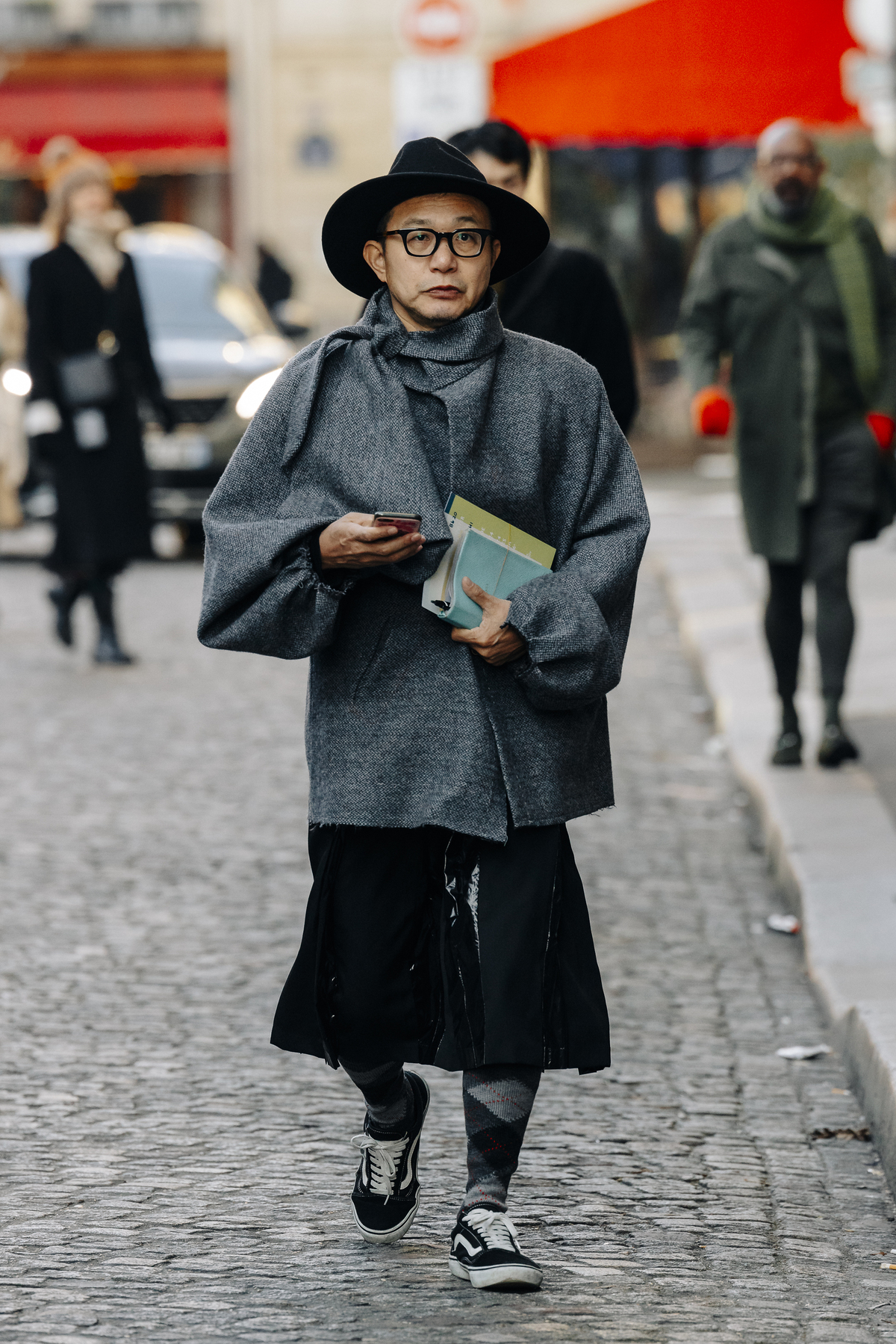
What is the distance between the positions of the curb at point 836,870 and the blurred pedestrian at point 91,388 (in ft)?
8.65

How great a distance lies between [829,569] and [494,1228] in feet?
13.6

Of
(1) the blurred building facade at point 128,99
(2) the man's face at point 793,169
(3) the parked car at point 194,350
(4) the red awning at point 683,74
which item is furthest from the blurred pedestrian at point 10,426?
(1) the blurred building facade at point 128,99

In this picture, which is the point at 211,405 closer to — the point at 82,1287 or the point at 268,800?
the point at 268,800

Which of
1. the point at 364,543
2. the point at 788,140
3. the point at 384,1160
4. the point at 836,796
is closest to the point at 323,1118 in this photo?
the point at 384,1160

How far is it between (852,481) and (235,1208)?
4.07 m

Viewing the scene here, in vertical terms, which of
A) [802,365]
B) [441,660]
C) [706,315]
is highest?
[441,660]

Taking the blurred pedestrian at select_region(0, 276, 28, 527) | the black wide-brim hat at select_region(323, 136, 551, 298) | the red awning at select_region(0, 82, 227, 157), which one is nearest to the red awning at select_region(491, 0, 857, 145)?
the blurred pedestrian at select_region(0, 276, 28, 527)

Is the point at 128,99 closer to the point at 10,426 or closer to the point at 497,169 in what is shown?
the point at 10,426

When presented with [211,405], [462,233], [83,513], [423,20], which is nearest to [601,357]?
[462,233]

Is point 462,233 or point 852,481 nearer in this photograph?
point 462,233

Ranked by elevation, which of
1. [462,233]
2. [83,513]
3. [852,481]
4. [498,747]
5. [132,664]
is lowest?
[132,664]

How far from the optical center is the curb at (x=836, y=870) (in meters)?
4.65

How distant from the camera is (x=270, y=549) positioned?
3.51m

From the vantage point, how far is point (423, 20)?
1515 cm
